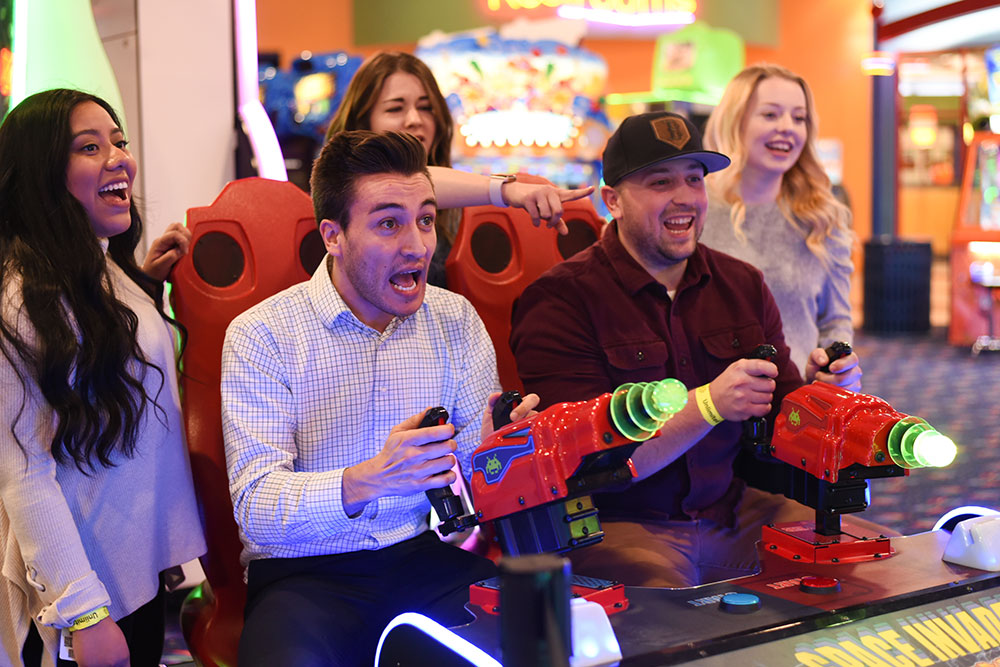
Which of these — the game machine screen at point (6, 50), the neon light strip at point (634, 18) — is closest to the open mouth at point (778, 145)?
the game machine screen at point (6, 50)

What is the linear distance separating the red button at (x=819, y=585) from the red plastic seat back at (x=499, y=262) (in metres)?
0.98

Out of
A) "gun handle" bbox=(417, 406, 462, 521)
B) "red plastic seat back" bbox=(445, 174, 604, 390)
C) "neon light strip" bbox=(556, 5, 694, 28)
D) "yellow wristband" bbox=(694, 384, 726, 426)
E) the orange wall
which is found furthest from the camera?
the orange wall

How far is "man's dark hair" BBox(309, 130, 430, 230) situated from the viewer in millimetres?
1972

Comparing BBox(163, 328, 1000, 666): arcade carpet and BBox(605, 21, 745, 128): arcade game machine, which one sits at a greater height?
BBox(605, 21, 745, 128): arcade game machine

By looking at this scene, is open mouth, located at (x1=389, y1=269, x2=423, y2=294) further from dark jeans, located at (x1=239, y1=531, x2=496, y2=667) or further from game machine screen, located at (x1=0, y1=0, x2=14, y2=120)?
game machine screen, located at (x1=0, y1=0, x2=14, y2=120)

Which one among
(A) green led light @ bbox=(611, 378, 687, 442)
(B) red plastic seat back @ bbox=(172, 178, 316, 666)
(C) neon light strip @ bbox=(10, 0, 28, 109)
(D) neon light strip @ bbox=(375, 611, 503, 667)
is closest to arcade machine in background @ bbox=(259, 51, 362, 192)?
(C) neon light strip @ bbox=(10, 0, 28, 109)

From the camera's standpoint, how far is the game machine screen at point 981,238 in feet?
28.8

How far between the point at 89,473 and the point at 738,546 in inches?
53.3

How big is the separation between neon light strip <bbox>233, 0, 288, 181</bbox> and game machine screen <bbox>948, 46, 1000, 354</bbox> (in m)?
7.16

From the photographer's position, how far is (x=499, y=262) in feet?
8.54

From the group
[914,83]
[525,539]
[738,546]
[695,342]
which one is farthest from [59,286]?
[914,83]

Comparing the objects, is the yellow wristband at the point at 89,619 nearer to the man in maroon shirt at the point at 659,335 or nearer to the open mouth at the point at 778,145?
the man in maroon shirt at the point at 659,335

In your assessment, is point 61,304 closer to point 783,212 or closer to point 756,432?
point 756,432

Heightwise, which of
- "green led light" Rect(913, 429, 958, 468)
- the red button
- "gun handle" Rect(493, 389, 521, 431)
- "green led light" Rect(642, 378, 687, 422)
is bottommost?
the red button
